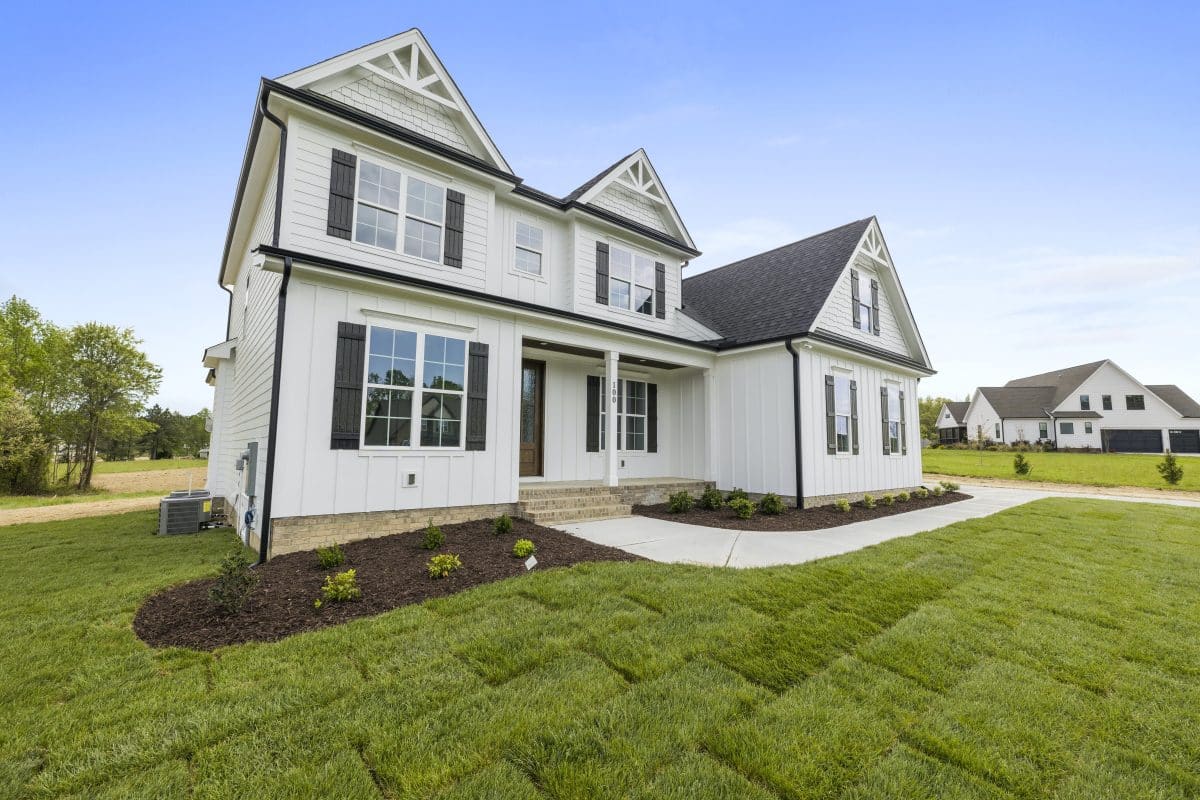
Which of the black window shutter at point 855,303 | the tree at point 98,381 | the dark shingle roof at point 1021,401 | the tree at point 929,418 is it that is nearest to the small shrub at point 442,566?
the black window shutter at point 855,303

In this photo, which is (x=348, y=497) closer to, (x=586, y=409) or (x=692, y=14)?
(x=586, y=409)

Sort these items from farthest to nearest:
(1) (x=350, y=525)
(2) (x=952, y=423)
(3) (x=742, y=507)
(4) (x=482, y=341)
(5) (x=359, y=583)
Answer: (2) (x=952, y=423) < (3) (x=742, y=507) < (4) (x=482, y=341) < (1) (x=350, y=525) < (5) (x=359, y=583)

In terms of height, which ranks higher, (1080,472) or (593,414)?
(593,414)

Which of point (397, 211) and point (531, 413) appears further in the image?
point (531, 413)

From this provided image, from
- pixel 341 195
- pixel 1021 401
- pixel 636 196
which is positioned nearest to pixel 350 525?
pixel 341 195

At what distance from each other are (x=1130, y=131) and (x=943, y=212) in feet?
12.8

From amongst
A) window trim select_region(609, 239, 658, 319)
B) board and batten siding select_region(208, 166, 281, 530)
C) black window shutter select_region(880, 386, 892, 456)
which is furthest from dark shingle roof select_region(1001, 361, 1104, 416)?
board and batten siding select_region(208, 166, 281, 530)

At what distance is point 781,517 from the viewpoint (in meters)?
8.91

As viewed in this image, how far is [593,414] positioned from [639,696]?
8.12m

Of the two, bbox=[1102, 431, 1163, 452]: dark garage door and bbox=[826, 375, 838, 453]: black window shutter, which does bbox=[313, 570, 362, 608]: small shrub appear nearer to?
bbox=[826, 375, 838, 453]: black window shutter

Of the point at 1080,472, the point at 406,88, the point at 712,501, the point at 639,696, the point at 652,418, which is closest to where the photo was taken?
the point at 639,696

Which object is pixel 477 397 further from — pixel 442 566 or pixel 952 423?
pixel 952 423

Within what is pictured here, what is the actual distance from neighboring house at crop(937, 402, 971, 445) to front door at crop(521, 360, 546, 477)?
2087 inches

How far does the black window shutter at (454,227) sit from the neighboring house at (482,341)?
37 mm
